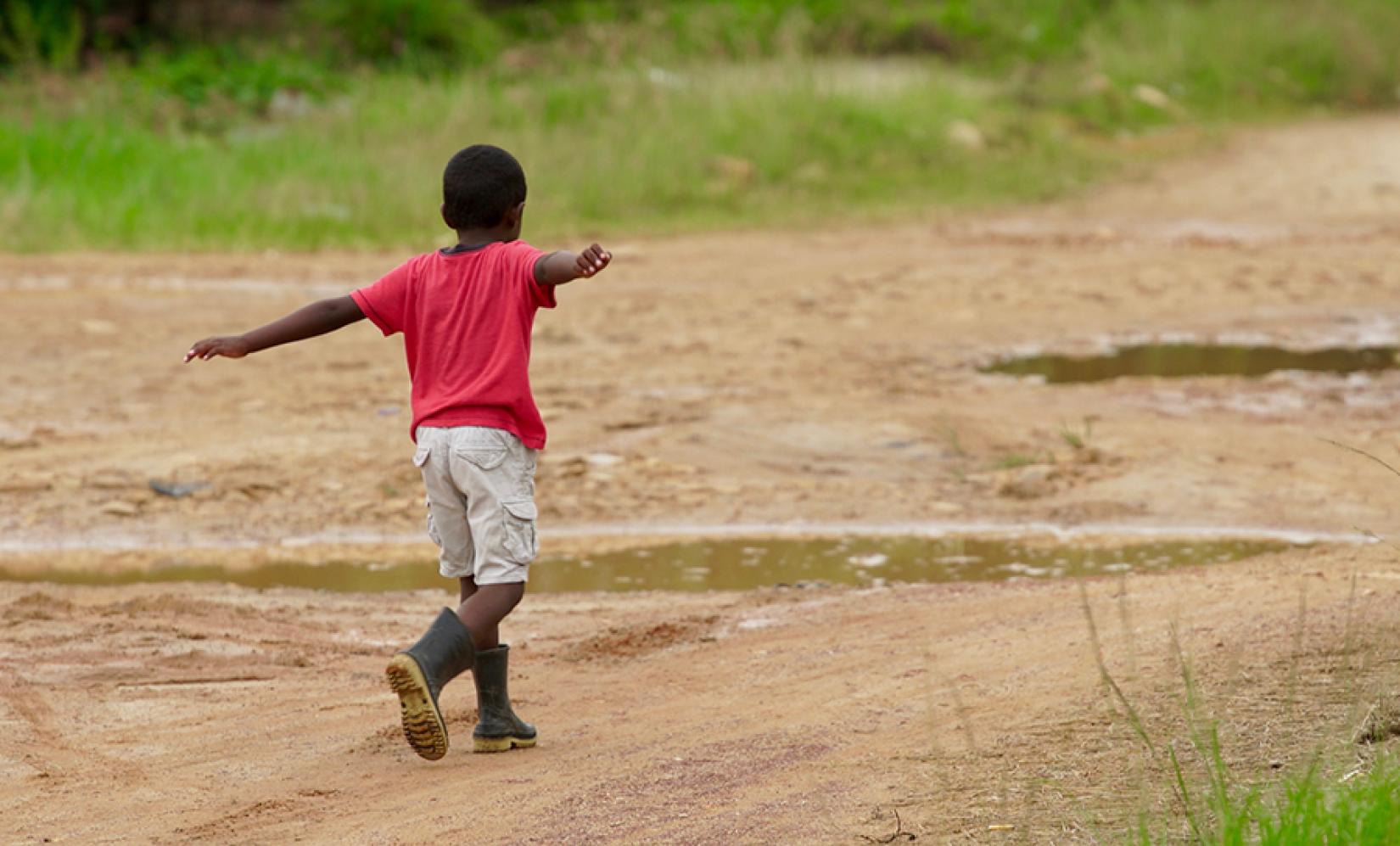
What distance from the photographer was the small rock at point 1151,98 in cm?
1773

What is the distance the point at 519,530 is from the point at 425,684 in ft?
1.43

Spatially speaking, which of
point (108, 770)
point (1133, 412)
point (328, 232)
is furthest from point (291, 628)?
point (328, 232)

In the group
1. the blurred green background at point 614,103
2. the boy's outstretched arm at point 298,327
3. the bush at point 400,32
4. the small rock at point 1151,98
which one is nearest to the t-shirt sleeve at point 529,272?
the boy's outstretched arm at point 298,327

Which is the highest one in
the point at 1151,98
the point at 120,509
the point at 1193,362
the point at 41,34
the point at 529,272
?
the point at 529,272

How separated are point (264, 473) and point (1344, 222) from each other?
9567 millimetres

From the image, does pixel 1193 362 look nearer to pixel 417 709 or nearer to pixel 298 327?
pixel 298 327

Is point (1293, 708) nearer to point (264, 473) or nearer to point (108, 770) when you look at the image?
point (108, 770)

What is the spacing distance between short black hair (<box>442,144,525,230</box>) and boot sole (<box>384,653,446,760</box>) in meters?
1.06

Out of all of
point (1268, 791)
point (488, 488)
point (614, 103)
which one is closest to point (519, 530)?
point (488, 488)

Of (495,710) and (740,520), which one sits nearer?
(495,710)

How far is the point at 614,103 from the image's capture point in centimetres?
1552

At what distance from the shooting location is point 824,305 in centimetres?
1070

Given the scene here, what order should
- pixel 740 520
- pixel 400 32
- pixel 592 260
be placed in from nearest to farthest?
pixel 592 260 → pixel 740 520 → pixel 400 32

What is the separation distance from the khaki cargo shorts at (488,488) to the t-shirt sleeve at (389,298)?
29 centimetres
